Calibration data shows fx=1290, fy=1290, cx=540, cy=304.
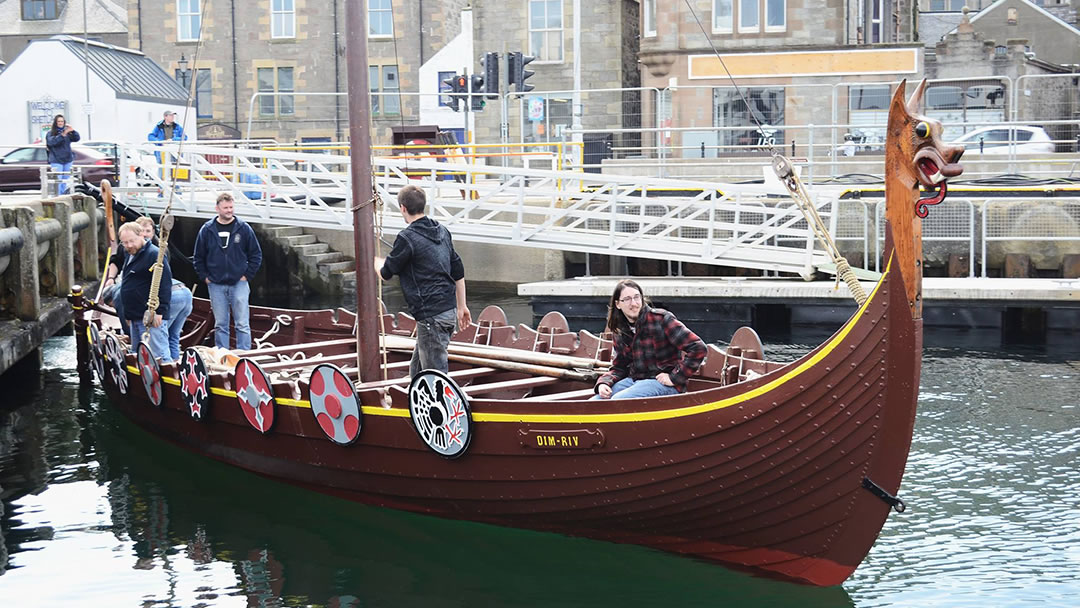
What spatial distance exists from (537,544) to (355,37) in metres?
4.18

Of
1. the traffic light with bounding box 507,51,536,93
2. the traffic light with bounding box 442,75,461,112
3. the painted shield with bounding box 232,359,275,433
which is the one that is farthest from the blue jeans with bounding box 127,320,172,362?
the traffic light with bounding box 442,75,461,112

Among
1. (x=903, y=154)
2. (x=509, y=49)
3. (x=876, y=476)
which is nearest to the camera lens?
(x=903, y=154)

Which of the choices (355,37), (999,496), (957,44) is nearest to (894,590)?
(999,496)

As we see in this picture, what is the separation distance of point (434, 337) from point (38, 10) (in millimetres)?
58548

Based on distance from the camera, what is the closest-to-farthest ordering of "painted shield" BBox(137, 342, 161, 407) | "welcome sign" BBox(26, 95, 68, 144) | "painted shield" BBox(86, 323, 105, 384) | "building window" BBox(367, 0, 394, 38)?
"painted shield" BBox(137, 342, 161, 407) < "painted shield" BBox(86, 323, 105, 384) < "welcome sign" BBox(26, 95, 68, 144) < "building window" BBox(367, 0, 394, 38)

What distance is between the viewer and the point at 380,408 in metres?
9.65

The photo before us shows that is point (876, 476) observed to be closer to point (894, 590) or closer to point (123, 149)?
point (894, 590)

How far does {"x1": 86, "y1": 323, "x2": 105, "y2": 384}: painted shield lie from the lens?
13.6 meters

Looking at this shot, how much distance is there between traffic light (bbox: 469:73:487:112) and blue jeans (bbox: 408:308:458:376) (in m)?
16.0

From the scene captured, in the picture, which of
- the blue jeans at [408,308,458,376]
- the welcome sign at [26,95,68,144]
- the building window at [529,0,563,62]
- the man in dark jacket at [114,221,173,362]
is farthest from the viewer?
the welcome sign at [26,95,68,144]

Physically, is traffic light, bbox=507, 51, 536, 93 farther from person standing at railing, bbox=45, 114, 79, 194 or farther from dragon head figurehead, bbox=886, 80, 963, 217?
dragon head figurehead, bbox=886, 80, 963, 217

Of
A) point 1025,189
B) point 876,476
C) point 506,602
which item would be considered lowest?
point 506,602

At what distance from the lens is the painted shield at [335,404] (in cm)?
977

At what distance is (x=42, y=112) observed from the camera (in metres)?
41.5
